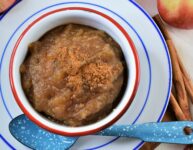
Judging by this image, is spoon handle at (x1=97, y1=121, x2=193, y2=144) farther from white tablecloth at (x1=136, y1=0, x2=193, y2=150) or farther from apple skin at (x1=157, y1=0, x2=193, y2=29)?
apple skin at (x1=157, y1=0, x2=193, y2=29)

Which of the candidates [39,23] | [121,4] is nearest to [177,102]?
[121,4]

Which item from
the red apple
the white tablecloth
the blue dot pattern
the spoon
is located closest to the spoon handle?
the spoon

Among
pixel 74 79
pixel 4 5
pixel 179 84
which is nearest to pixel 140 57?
pixel 179 84

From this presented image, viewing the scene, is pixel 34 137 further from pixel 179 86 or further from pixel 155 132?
pixel 179 86

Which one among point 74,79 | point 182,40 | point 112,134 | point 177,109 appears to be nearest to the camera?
point 74,79

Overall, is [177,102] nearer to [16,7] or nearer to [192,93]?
[192,93]
